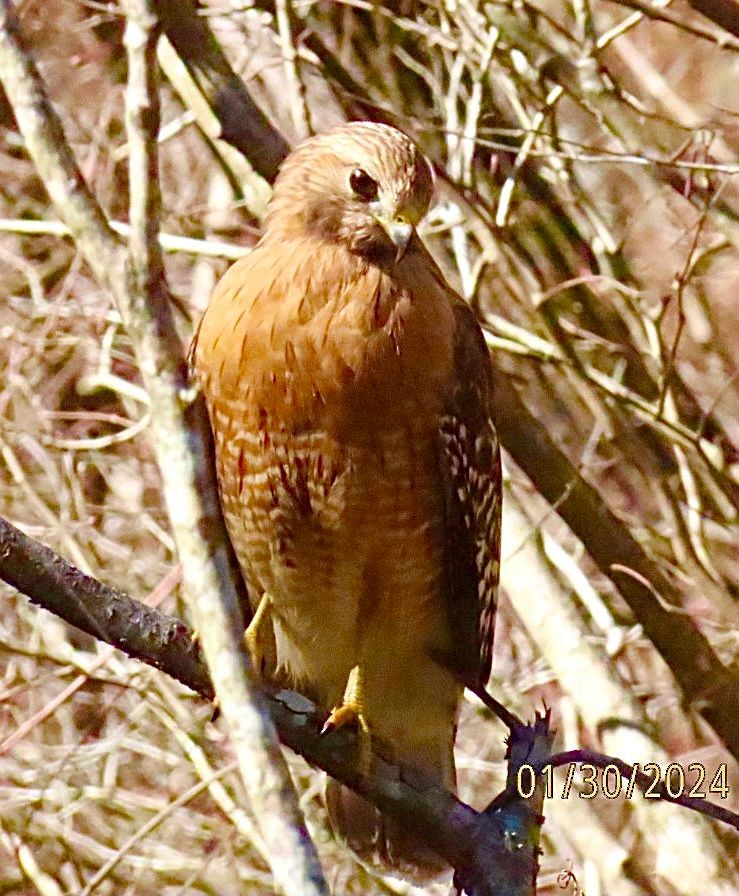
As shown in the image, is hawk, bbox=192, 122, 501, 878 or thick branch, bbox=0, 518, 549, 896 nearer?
thick branch, bbox=0, 518, 549, 896

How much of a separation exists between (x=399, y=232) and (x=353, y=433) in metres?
0.53

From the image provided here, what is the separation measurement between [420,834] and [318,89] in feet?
11.2

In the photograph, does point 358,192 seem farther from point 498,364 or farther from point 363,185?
point 498,364

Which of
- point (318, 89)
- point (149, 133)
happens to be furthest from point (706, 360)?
point (149, 133)

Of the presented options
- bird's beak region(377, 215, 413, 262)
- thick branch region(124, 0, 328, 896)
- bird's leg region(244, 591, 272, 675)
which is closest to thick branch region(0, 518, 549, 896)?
bird's leg region(244, 591, 272, 675)

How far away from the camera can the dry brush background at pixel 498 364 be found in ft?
18.4

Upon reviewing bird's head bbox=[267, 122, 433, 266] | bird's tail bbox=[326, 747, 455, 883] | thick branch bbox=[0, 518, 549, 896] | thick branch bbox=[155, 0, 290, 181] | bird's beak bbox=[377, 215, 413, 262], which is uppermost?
thick branch bbox=[155, 0, 290, 181]

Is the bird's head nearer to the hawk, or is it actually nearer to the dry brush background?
the hawk

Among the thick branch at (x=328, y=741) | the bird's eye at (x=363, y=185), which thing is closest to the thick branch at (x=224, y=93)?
the bird's eye at (x=363, y=185)

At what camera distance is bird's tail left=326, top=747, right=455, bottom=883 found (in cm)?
488

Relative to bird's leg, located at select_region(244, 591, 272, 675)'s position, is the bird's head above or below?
above

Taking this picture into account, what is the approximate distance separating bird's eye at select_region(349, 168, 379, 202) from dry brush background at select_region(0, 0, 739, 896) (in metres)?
1.04

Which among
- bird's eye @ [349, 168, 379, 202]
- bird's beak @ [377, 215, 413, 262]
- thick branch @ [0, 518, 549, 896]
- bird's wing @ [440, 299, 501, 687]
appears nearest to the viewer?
thick branch @ [0, 518, 549, 896]

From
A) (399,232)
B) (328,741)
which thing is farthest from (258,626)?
(399,232)
